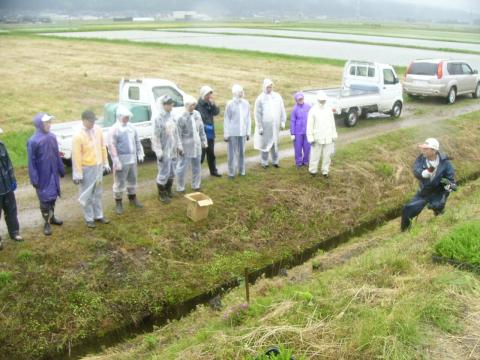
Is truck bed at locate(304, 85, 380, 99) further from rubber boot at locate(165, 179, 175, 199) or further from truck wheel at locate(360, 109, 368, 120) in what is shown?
rubber boot at locate(165, 179, 175, 199)

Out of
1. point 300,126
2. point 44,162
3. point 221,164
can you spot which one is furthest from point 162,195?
point 300,126

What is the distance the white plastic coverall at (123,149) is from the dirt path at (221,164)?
0.75 m

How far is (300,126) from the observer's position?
438 inches

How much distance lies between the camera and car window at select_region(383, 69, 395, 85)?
17562mm

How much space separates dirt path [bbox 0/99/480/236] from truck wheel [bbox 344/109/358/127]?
273 millimetres

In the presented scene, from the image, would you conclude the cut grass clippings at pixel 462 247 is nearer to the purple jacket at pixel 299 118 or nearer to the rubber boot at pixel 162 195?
the purple jacket at pixel 299 118

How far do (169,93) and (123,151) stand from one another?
184 inches

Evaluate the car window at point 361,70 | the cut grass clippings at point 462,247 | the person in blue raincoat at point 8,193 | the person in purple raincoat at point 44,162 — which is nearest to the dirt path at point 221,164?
the person in blue raincoat at point 8,193

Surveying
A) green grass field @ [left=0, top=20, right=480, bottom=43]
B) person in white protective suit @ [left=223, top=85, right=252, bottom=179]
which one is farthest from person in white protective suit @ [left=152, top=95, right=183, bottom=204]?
green grass field @ [left=0, top=20, right=480, bottom=43]

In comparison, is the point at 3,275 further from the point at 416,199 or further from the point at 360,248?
the point at 416,199

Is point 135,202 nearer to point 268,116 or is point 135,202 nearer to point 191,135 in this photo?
point 191,135

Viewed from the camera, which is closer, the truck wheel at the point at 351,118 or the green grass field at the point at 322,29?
the truck wheel at the point at 351,118

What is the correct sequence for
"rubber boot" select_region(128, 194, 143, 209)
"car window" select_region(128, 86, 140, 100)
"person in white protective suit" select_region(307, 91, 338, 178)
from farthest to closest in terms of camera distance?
1. "car window" select_region(128, 86, 140, 100)
2. "person in white protective suit" select_region(307, 91, 338, 178)
3. "rubber boot" select_region(128, 194, 143, 209)

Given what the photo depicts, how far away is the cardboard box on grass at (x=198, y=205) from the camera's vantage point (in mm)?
9023
